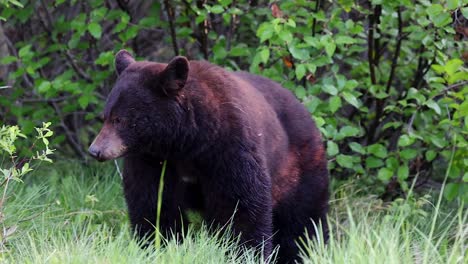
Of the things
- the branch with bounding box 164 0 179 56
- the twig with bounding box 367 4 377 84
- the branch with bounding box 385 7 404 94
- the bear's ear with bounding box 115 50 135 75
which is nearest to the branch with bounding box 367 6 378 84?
the twig with bounding box 367 4 377 84

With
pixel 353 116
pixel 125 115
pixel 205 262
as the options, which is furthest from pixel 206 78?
pixel 353 116

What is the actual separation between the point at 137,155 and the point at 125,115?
36cm

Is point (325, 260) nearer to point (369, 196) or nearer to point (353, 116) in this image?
point (369, 196)

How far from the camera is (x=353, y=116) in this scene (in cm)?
720

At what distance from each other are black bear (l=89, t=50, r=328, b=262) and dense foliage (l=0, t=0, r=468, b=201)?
0.99 meters

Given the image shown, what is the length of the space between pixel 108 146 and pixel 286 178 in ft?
Answer: 4.10

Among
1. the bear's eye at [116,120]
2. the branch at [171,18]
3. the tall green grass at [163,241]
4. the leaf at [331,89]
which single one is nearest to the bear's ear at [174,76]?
the bear's eye at [116,120]

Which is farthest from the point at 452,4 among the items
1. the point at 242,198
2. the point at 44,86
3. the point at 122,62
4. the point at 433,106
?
the point at 44,86

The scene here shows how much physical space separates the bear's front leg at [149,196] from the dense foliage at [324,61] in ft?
3.99

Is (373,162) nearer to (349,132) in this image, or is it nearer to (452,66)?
(349,132)

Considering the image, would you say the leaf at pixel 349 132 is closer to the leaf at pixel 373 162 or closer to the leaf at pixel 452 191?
the leaf at pixel 373 162

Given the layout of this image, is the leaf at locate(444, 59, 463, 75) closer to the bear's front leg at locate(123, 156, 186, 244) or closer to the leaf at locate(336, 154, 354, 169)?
the leaf at locate(336, 154, 354, 169)

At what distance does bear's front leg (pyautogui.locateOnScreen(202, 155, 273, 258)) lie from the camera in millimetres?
4863

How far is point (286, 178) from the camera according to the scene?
5.45 meters
